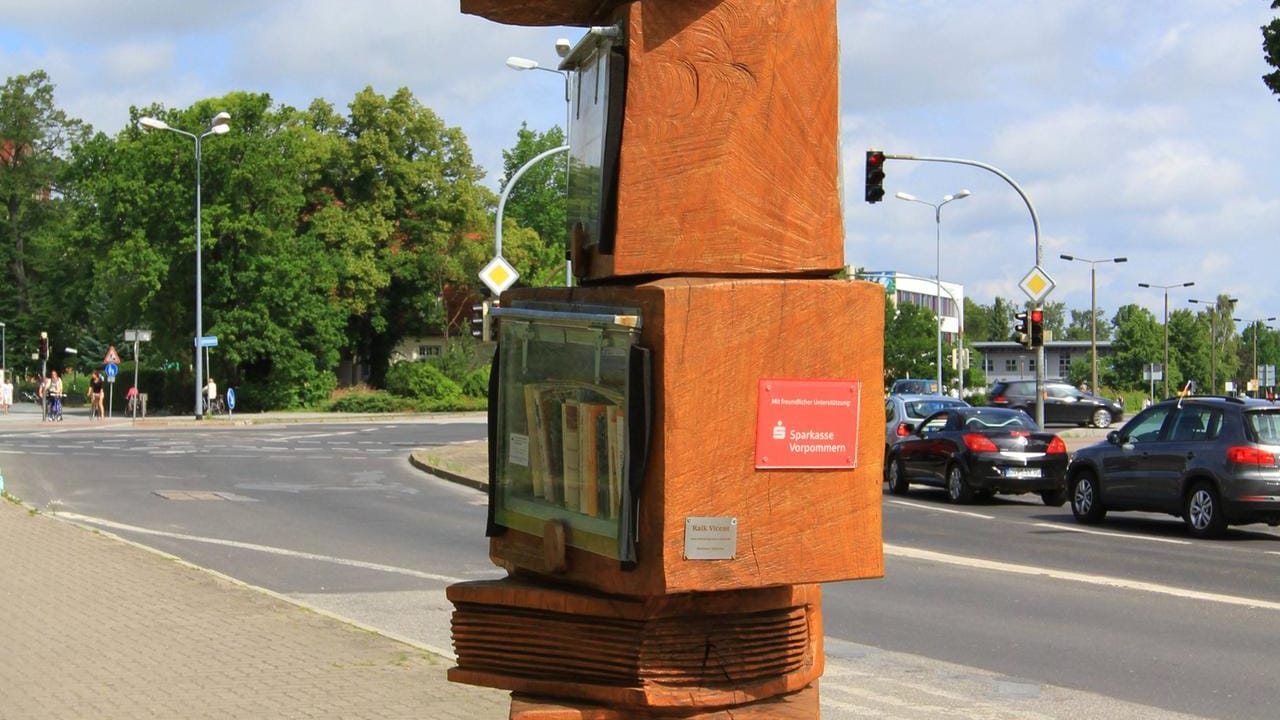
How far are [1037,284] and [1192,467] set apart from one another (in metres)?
15.1

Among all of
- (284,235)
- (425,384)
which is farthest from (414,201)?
(425,384)

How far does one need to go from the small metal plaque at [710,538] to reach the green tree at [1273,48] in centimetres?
2245

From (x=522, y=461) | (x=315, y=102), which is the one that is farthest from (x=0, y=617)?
(x=315, y=102)

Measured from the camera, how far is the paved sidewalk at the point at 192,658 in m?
6.98

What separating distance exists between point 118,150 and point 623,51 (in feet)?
209

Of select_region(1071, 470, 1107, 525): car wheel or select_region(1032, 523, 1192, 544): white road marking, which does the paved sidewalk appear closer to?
select_region(1032, 523, 1192, 544): white road marking

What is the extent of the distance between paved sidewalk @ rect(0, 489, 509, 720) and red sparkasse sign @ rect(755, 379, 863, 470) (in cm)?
404

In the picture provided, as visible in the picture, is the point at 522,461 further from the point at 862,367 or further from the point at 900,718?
the point at 900,718

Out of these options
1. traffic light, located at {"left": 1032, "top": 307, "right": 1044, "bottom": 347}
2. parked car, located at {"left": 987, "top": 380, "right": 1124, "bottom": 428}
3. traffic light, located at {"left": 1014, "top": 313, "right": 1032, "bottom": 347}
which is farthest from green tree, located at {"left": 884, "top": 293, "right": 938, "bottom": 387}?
traffic light, located at {"left": 1032, "top": 307, "right": 1044, "bottom": 347}

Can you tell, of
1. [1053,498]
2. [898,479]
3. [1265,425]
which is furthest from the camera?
[898,479]

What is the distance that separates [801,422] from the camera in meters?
3.03

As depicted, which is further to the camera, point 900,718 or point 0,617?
point 0,617

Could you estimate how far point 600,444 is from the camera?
320 centimetres

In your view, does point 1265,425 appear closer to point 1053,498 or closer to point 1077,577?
point 1077,577
